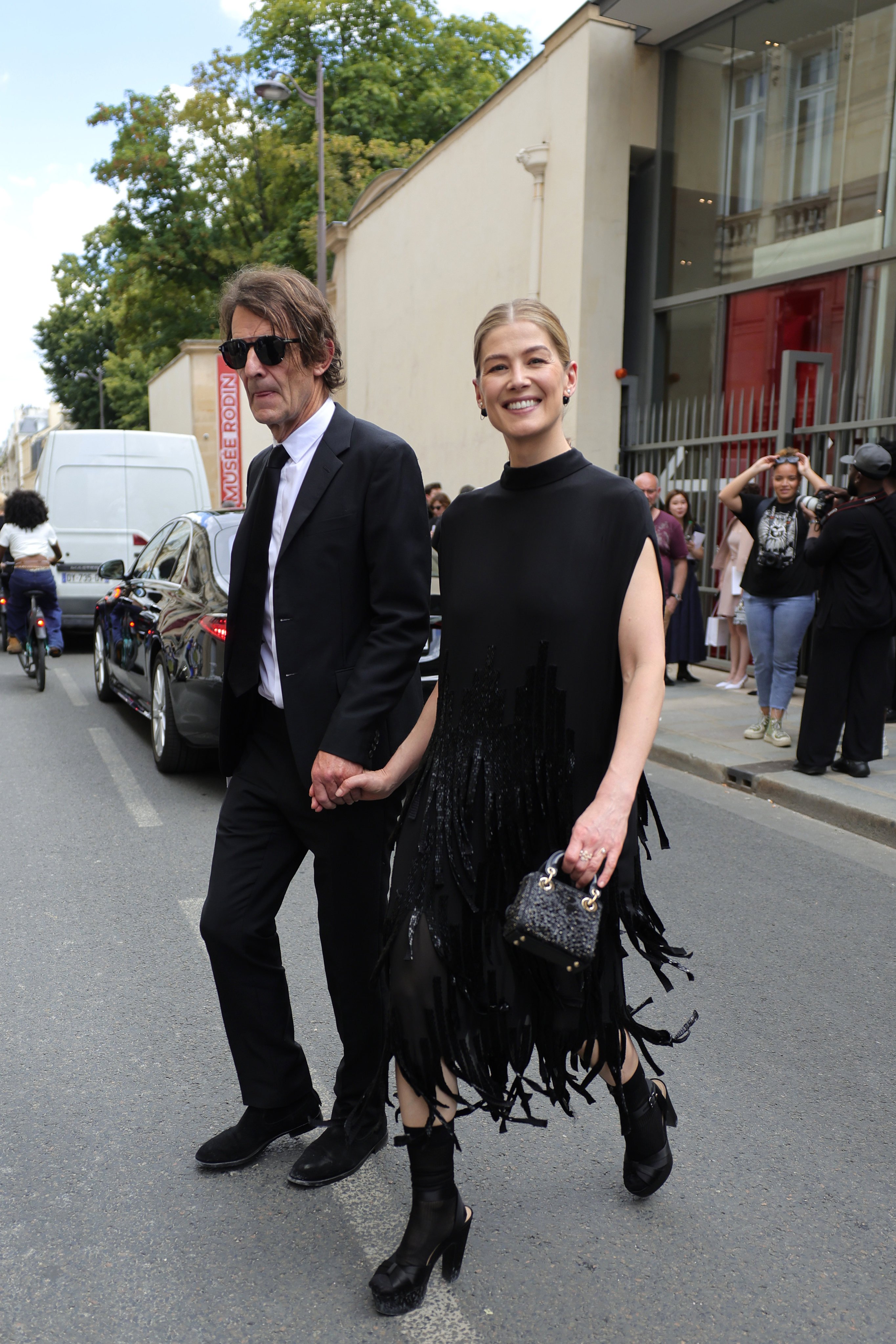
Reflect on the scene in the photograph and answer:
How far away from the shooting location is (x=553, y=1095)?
7.52ft

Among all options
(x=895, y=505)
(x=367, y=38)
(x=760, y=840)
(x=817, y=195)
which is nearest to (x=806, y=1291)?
(x=760, y=840)

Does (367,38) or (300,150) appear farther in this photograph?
(367,38)

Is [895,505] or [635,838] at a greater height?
[895,505]

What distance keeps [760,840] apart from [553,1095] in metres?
3.65

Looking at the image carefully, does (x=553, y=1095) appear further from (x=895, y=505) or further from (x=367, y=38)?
(x=367, y=38)

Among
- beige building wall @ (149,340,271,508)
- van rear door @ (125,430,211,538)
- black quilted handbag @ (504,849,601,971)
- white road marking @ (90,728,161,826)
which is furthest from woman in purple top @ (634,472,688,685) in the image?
beige building wall @ (149,340,271,508)

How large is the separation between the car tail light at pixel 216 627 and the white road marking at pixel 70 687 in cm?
354

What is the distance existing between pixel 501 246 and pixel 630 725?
13127mm

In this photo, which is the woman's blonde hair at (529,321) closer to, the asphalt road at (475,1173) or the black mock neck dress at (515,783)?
the black mock neck dress at (515,783)

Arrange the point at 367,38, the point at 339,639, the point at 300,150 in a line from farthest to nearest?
the point at 367,38 < the point at 300,150 < the point at 339,639

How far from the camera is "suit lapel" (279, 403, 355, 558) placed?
2420 mm

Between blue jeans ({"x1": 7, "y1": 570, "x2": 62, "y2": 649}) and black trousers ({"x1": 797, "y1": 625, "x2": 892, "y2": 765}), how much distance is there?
22.2ft

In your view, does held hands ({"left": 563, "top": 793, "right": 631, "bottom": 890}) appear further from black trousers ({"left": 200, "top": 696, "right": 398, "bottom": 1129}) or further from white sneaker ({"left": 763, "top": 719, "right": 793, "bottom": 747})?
white sneaker ({"left": 763, "top": 719, "right": 793, "bottom": 747})

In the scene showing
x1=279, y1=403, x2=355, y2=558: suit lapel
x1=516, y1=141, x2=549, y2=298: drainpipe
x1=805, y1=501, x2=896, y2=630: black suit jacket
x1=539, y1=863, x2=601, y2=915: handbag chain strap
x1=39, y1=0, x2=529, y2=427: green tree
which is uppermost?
x1=39, y1=0, x2=529, y2=427: green tree
